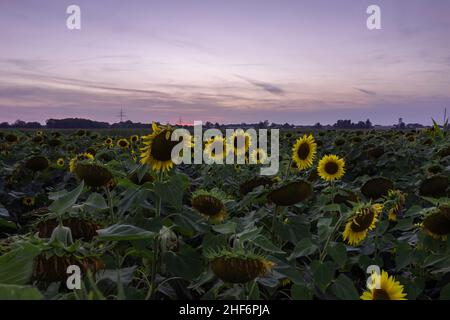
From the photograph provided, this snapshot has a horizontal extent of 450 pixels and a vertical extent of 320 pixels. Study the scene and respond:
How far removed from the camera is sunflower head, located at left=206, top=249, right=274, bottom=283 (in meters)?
1.36

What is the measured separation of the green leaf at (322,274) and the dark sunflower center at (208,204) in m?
0.53

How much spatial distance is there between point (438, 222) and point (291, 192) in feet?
2.29

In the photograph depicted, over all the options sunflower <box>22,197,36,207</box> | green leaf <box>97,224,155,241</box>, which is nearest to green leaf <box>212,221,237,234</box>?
green leaf <box>97,224,155,241</box>

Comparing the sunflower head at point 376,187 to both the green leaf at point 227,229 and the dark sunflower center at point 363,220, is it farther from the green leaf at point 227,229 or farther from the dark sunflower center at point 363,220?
the green leaf at point 227,229

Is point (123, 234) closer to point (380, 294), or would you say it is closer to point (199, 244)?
point (380, 294)

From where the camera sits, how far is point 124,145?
10.7 m

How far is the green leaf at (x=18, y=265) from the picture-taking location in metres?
1.12

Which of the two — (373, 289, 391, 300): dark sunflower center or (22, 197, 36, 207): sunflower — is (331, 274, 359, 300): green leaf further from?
(22, 197, 36, 207): sunflower

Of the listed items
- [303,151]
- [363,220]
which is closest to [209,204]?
[363,220]

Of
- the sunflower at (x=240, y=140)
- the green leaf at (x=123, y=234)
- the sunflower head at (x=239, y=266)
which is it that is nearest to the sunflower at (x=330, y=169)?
the sunflower at (x=240, y=140)

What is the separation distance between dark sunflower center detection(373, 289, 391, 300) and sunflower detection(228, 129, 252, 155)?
361 centimetres
